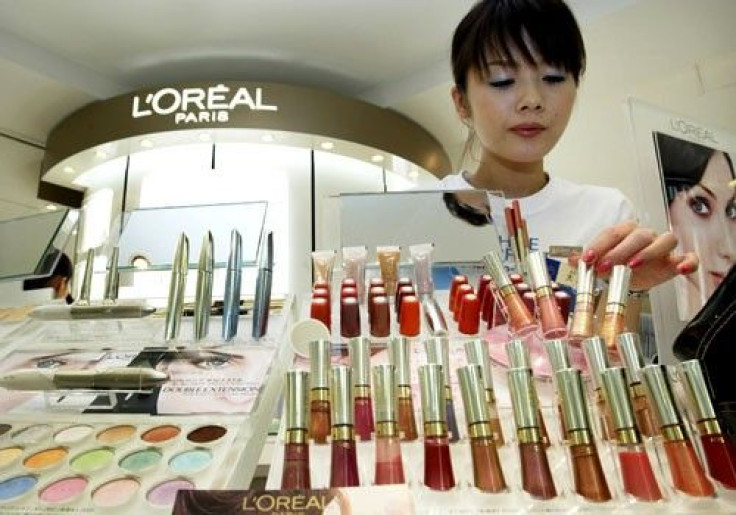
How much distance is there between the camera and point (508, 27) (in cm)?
88

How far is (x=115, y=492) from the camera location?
317mm

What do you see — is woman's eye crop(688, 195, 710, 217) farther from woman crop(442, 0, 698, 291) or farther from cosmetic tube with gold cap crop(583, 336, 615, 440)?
cosmetic tube with gold cap crop(583, 336, 615, 440)

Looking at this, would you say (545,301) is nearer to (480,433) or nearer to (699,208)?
(480,433)

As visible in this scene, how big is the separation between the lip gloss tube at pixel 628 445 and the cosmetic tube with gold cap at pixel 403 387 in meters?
0.12

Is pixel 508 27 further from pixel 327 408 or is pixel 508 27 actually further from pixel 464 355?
pixel 327 408

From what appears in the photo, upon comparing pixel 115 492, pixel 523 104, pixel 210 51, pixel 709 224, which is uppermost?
pixel 210 51

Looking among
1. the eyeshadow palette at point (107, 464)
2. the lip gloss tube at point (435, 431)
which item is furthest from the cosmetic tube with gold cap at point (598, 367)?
the eyeshadow palette at point (107, 464)

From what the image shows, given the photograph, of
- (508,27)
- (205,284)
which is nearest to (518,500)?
(205,284)

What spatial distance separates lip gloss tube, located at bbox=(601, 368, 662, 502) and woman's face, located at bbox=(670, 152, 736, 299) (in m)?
0.40

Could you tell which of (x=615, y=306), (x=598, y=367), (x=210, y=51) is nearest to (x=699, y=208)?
(x=615, y=306)

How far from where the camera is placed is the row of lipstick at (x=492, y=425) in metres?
→ 0.31

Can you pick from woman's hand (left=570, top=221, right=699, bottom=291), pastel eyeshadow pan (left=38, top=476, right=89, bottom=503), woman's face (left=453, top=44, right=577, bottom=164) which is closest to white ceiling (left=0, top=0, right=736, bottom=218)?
woman's face (left=453, top=44, right=577, bottom=164)

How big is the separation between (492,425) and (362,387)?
89mm

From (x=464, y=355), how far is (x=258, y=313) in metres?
0.19
